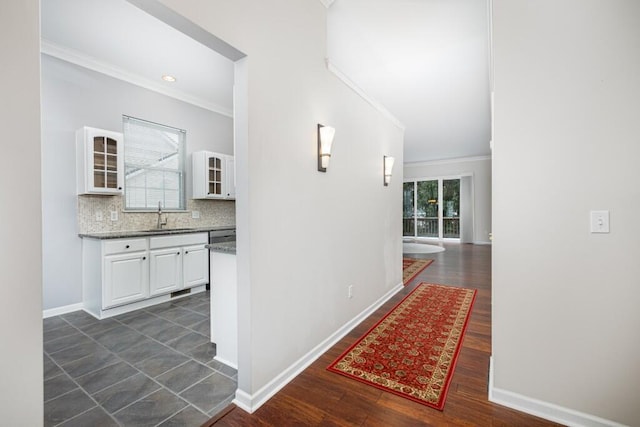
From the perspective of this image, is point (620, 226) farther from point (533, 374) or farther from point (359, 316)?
point (359, 316)

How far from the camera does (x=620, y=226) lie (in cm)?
149

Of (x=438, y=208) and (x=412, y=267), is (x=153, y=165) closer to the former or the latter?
(x=412, y=267)

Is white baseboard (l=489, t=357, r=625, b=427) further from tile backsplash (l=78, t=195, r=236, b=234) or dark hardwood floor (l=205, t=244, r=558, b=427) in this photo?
tile backsplash (l=78, t=195, r=236, b=234)

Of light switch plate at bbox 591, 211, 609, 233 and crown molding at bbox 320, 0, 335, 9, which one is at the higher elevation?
crown molding at bbox 320, 0, 335, 9

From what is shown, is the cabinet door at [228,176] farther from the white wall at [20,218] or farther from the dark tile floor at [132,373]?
the white wall at [20,218]

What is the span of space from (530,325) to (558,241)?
1.72ft

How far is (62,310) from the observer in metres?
3.24

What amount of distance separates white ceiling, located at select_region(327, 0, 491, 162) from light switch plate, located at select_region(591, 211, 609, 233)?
2.01 meters

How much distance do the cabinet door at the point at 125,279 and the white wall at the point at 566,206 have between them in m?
3.58

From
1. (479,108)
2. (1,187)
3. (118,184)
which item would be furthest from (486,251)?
(1,187)

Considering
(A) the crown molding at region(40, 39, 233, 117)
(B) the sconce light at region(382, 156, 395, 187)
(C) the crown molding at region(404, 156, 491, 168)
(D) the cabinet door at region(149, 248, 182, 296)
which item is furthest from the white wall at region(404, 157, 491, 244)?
(D) the cabinet door at region(149, 248, 182, 296)

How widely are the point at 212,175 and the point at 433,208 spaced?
331 inches

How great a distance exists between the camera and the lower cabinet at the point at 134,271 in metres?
3.11

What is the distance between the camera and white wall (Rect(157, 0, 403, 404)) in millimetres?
1728
